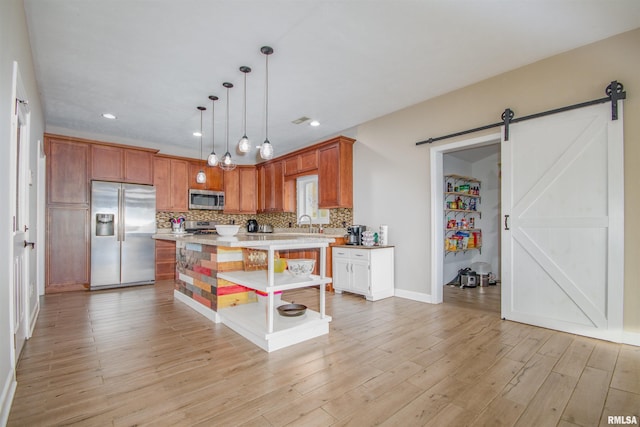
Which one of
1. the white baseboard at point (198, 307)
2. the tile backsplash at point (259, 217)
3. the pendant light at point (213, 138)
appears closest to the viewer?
the white baseboard at point (198, 307)

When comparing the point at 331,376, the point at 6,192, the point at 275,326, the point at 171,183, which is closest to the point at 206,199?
the point at 171,183

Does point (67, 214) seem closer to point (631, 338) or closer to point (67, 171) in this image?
point (67, 171)

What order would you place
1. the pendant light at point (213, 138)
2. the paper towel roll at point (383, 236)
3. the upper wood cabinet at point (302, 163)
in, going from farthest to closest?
the upper wood cabinet at point (302, 163) < the paper towel roll at point (383, 236) < the pendant light at point (213, 138)

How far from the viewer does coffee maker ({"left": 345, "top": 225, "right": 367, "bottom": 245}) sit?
15.2 feet

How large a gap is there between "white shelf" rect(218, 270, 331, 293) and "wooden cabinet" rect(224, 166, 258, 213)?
155 inches

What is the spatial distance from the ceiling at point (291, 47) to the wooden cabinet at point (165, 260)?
244 cm

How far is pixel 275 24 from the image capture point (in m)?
2.48

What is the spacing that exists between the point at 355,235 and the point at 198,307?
2.36 meters

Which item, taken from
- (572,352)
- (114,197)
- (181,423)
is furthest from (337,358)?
(114,197)

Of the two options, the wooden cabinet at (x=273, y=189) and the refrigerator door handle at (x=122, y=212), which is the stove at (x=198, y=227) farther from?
the refrigerator door handle at (x=122, y=212)

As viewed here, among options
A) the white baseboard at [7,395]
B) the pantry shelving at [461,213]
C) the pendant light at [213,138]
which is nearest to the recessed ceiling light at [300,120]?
the pendant light at [213,138]

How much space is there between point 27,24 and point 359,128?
156 inches

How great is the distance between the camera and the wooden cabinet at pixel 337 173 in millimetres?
4945

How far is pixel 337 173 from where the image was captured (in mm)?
4973
